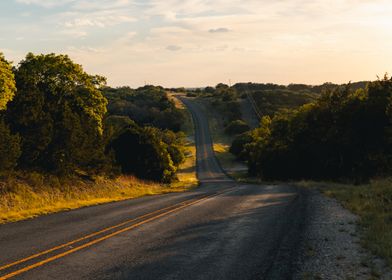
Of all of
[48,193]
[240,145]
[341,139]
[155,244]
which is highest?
[341,139]

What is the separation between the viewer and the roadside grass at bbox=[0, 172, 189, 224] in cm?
1692

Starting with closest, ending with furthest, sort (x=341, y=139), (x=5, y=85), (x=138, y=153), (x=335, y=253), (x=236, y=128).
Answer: (x=335, y=253)
(x=5, y=85)
(x=138, y=153)
(x=341, y=139)
(x=236, y=128)

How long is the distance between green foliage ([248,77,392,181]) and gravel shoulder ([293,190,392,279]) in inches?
968

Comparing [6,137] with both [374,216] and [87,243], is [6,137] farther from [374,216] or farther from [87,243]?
[374,216]

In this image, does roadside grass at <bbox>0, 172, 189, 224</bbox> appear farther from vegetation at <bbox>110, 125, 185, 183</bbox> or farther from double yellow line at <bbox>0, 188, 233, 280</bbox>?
vegetation at <bbox>110, 125, 185, 183</bbox>

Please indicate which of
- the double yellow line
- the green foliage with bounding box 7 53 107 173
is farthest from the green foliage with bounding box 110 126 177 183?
the double yellow line

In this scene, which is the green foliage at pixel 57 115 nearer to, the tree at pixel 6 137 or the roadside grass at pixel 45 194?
the roadside grass at pixel 45 194

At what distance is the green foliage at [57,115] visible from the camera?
21.4 metres

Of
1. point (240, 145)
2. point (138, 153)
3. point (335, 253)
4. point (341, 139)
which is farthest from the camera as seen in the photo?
point (240, 145)

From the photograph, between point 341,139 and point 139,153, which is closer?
point 139,153

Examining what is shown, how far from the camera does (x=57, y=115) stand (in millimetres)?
23938

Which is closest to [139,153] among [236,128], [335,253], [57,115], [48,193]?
[57,115]

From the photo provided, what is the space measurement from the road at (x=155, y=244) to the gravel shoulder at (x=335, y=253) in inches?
12.8

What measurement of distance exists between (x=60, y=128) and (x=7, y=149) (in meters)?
4.69
